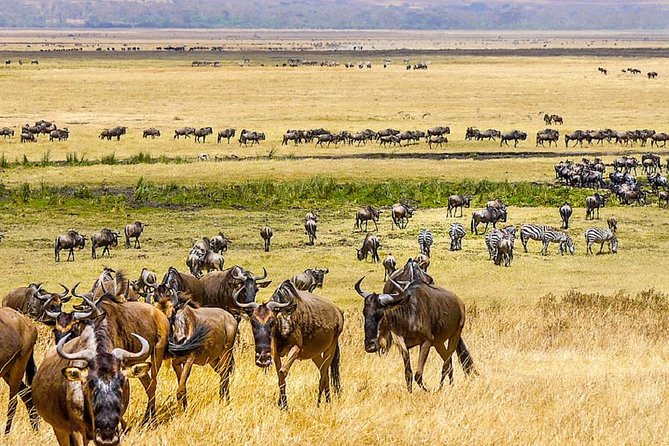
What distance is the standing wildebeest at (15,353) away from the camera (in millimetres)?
9195

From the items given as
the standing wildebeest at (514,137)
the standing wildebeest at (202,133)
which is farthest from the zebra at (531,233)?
the standing wildebeest at (202,133)

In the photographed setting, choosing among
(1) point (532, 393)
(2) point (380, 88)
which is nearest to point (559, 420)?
(1) point (532, 393)

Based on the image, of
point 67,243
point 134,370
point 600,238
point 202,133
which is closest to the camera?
point 134,370

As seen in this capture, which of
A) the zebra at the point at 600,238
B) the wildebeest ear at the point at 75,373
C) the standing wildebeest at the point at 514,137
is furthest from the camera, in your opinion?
the standing wildebeest at the point at 514,137

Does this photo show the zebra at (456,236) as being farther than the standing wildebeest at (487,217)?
No

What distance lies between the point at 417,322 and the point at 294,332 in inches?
67.3

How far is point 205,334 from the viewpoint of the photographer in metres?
10.2

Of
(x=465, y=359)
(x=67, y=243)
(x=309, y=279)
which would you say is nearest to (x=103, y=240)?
(x=67, y=243)

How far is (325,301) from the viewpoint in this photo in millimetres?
11172

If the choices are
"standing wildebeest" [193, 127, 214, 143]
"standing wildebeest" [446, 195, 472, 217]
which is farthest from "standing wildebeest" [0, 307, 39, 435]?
"standing wildebeest" [193, 127, 214, 143]

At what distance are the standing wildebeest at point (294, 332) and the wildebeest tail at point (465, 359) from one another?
1866mm

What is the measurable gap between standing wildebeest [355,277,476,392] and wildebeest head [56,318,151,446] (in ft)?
13.2

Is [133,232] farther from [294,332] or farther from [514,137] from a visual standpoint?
[514,137]

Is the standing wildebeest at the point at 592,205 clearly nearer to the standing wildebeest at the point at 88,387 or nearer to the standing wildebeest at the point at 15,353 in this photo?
the standing wildebeest at the point at 15,353
